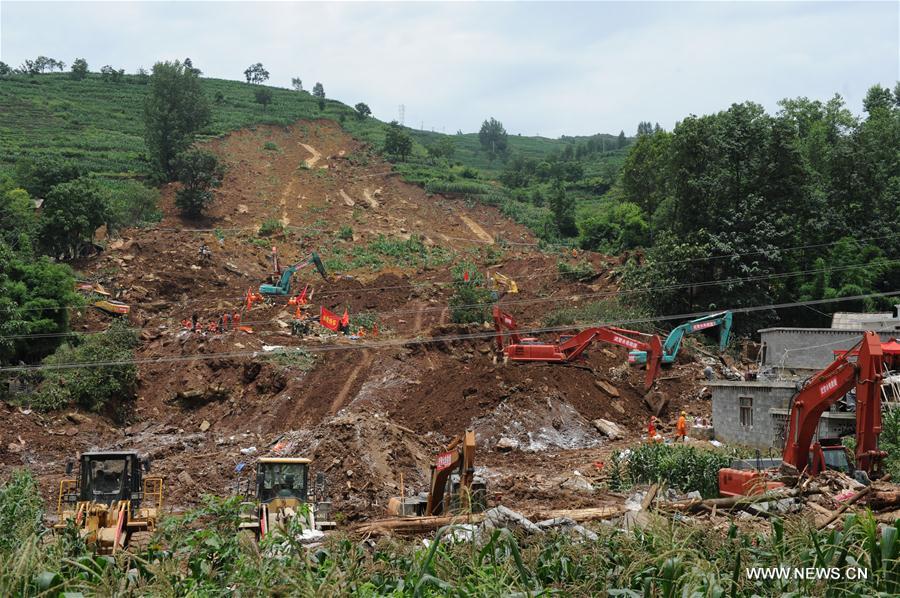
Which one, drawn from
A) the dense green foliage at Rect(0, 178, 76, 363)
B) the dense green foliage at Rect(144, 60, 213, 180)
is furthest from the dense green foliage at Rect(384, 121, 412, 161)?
the dense green foliage at Rect(0, 178, 76, 363)

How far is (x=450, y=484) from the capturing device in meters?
15.5

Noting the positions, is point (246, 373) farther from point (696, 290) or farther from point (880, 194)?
point (880, 194)

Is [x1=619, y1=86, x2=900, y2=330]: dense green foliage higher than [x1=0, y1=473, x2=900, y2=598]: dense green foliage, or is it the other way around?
[x1=619, y1=86, x2=900, y2=330]: dense green foliage

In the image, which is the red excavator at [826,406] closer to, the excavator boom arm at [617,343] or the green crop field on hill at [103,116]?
the excavator boom arm at [617,343]

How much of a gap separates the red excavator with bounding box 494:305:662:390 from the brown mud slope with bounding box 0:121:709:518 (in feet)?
2.02

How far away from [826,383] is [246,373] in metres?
22.7

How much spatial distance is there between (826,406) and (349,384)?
18.3m

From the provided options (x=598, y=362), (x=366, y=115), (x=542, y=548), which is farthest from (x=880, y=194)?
(x=366, y=115)

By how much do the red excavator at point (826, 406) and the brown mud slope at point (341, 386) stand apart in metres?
4.70

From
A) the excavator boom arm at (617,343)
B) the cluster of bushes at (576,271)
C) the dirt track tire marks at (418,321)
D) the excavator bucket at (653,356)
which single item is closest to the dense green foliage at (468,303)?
the dirt track tire marks at (418,321)

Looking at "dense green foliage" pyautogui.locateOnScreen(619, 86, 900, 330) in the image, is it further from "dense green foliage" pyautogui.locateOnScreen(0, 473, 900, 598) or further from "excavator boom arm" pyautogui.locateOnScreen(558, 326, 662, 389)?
"dense green foliage" pyautogui.locateOnScreen(0, 473, 900, 598)

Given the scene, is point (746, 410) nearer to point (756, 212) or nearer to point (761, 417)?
point (761, 417)

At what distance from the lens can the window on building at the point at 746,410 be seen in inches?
1027

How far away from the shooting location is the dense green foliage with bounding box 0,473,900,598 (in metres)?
5.54
